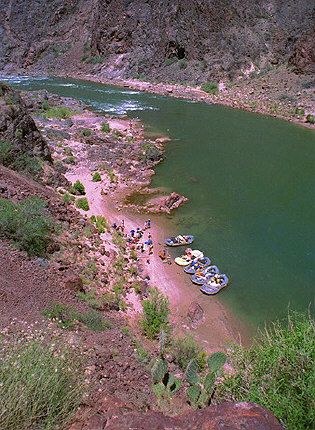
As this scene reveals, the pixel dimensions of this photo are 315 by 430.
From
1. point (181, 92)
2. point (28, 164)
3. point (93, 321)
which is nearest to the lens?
point (93, 321)

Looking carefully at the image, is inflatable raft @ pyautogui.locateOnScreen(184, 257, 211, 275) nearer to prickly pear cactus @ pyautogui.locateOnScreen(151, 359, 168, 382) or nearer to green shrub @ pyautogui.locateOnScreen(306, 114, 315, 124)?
prickly pear cactus @ pyautogui.locateOnScreen(151, 359, 168, 382)

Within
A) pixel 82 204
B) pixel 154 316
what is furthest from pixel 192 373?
pixel 82 204

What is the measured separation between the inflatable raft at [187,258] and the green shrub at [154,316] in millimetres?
3529

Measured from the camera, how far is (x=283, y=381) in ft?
22.1

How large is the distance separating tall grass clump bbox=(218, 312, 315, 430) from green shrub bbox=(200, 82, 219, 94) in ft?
180

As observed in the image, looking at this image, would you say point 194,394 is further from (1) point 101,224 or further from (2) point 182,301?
(1) point 101,224

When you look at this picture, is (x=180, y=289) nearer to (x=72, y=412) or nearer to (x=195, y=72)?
(x=72, y=412)

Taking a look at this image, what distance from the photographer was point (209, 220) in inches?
827

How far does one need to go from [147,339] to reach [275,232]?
37.1 feet

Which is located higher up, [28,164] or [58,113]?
[28,164]

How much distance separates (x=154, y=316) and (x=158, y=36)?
71587mm

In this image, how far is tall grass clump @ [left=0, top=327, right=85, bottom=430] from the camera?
443cm

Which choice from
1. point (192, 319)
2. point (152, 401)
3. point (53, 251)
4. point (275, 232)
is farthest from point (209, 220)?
point (152, 401)

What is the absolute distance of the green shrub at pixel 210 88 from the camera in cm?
5747
